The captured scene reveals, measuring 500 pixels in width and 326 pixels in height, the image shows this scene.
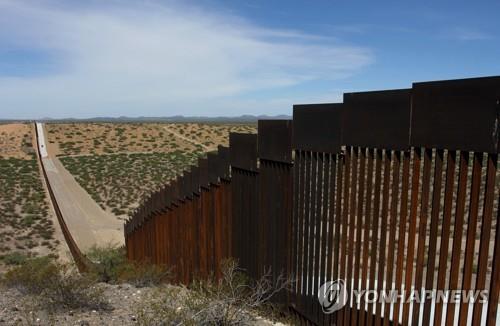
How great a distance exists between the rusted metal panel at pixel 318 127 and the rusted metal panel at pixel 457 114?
102 centimetres

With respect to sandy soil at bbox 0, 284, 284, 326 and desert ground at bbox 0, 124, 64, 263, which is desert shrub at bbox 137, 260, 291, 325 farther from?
desert ground at bbox 0, 124, 64, 263

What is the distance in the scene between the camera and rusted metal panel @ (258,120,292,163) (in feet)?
18.0

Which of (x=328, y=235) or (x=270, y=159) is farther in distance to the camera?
(x=270, y=159)

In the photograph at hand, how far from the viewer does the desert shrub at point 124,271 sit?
841cm

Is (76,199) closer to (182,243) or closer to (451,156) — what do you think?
(182,243)

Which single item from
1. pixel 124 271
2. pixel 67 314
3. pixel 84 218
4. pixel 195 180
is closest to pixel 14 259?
pixel 84 218

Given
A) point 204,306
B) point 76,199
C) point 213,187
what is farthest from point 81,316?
point 76,199

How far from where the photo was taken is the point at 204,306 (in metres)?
4.91

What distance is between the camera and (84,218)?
71.8ft

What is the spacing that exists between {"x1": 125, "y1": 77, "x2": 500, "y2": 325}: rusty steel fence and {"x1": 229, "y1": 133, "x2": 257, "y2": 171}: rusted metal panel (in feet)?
A: 0.08

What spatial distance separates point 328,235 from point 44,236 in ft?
56.7

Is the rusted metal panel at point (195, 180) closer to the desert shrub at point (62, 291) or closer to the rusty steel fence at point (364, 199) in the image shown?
the rusty steel fence at point (364, 199)
